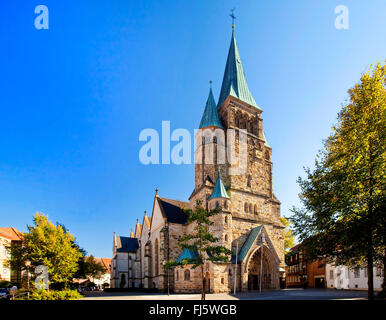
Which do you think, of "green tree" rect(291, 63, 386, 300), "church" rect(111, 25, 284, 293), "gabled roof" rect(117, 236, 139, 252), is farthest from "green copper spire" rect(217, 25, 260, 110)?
"gabled roof" rect(117, 236, 139, 252)

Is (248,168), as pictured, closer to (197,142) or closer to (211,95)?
(197,142)

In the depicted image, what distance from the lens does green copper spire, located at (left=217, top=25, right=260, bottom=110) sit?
38.8 m

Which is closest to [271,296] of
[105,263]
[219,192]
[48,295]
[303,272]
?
[219,192]

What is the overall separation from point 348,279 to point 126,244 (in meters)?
40.0

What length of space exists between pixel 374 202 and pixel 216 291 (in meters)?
17.6

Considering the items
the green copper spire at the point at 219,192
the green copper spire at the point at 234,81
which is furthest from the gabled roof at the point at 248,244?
the green copper spire at the point at 234,81

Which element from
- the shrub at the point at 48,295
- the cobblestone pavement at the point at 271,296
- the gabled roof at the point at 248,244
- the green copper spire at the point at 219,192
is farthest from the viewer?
the green copper spire at the point at 219,192

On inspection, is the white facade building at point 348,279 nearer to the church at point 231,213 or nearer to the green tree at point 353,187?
the church at point 231,213

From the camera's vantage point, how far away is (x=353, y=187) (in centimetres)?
1405

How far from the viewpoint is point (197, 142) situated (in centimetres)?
3800

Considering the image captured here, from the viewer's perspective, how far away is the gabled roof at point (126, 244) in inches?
2125

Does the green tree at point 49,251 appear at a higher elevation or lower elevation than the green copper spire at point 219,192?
lower

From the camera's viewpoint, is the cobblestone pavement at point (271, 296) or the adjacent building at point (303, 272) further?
the adjacent building at point (303, 272)

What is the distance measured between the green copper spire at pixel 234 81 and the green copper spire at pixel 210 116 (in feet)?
4.98
